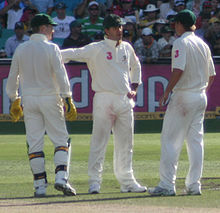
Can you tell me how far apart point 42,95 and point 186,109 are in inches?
65.1

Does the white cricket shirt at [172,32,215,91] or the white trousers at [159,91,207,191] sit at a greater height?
the white cricket shirt at [172,32,215,91]

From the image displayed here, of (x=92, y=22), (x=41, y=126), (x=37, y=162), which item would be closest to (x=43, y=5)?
(x=92, y=22)

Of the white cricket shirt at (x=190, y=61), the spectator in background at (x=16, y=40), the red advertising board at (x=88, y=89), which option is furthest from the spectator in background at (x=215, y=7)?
the white cricket shirt at (x=190, y=61)

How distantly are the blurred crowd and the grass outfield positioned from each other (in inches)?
156

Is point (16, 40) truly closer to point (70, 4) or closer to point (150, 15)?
point (70, 4)

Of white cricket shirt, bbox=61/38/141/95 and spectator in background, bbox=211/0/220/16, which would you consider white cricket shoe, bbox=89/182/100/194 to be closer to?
white cricket shirt, bbox=61/38/141/95

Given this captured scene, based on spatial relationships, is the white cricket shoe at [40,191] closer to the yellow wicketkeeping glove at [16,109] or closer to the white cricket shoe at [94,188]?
the white cricket shoe at [94,188]

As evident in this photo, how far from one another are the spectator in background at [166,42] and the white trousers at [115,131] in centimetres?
1045

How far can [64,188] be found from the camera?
852 centimetres

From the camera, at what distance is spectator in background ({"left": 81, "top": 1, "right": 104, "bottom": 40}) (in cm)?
2044

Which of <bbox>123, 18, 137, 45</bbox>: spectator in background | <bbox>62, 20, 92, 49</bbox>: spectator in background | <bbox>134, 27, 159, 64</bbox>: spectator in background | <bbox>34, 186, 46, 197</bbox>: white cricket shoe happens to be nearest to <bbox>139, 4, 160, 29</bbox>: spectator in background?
<bbox>123, 18, 137, 45</bbox>: spectator in background

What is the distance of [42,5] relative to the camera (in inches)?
884

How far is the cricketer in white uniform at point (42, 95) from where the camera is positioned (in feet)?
28.2

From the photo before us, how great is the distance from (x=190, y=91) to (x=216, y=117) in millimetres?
10549
